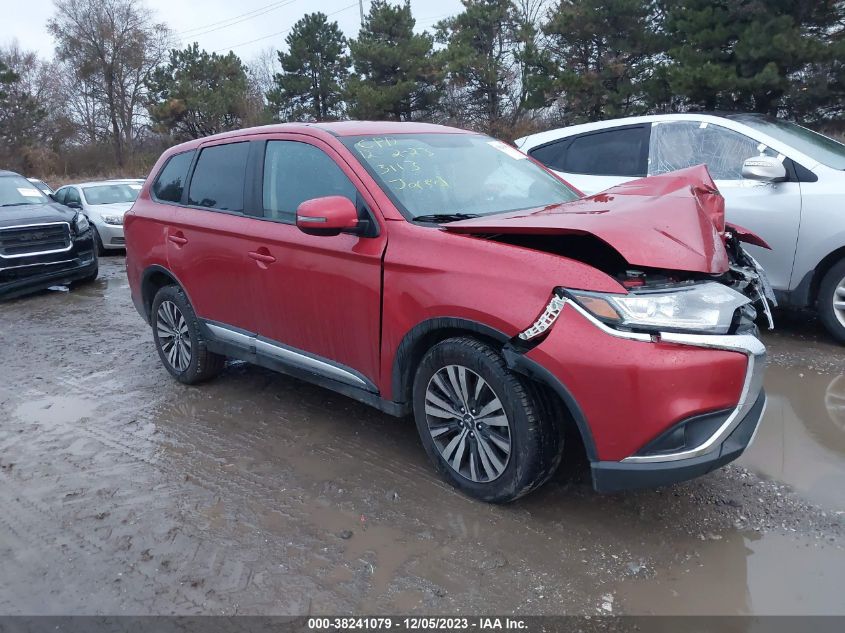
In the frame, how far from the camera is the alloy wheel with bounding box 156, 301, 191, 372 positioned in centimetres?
522

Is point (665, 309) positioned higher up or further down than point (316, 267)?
higher up

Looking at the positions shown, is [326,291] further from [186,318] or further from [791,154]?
[791,154]

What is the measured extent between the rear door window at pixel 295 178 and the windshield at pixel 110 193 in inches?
437

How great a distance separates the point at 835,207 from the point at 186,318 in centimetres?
488

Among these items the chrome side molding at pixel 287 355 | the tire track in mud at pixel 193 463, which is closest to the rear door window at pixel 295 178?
the chrome side molding at pixel 287 355

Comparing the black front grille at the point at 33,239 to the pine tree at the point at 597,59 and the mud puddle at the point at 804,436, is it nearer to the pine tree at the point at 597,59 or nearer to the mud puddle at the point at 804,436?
the mud puddle at the point at 804,436

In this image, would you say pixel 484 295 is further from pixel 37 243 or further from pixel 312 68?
pixel 312 68

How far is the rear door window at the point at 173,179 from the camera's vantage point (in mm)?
5180

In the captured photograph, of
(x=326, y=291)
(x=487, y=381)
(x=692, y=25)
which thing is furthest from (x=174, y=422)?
(x=692, y=25)

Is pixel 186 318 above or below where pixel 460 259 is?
below

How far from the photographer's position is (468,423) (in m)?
3.28

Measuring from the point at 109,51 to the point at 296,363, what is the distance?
4489 cm

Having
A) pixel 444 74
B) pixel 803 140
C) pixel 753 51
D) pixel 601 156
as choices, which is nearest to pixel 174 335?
pixel 601 156

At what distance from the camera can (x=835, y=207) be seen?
5.12m
